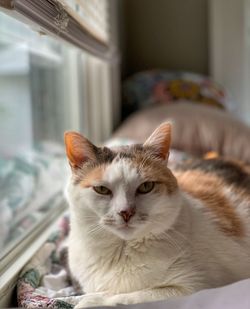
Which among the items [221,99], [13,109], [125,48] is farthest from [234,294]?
[125,48]

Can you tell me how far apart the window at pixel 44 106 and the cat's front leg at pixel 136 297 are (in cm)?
33

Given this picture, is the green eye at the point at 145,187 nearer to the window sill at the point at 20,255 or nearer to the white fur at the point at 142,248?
the white fur at the point at 142,248

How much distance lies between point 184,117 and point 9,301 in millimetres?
1484

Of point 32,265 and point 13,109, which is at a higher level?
point 13,109

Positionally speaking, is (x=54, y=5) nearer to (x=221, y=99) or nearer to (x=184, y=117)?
(x=184, y=117)

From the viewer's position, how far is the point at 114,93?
8.59ft

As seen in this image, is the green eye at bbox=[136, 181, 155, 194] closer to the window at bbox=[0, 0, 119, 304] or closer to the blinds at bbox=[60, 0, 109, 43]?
the window at bbox=[0, 0, 119, 304]

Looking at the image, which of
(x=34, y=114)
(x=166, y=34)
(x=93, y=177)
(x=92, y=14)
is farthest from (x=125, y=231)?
(x=166, y=34)

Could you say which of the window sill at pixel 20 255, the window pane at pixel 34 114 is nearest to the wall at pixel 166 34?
the window pane at pixel 34 114

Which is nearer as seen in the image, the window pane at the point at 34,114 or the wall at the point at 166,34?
the window pane at the point at 34,114

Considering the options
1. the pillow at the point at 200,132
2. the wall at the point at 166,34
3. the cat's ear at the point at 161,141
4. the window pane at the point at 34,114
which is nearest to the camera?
the cat's ear at the point at 161,141

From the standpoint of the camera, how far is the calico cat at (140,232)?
→ 95 cm

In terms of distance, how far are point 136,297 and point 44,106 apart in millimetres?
1450

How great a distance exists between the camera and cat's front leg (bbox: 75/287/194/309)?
3.04 ft
